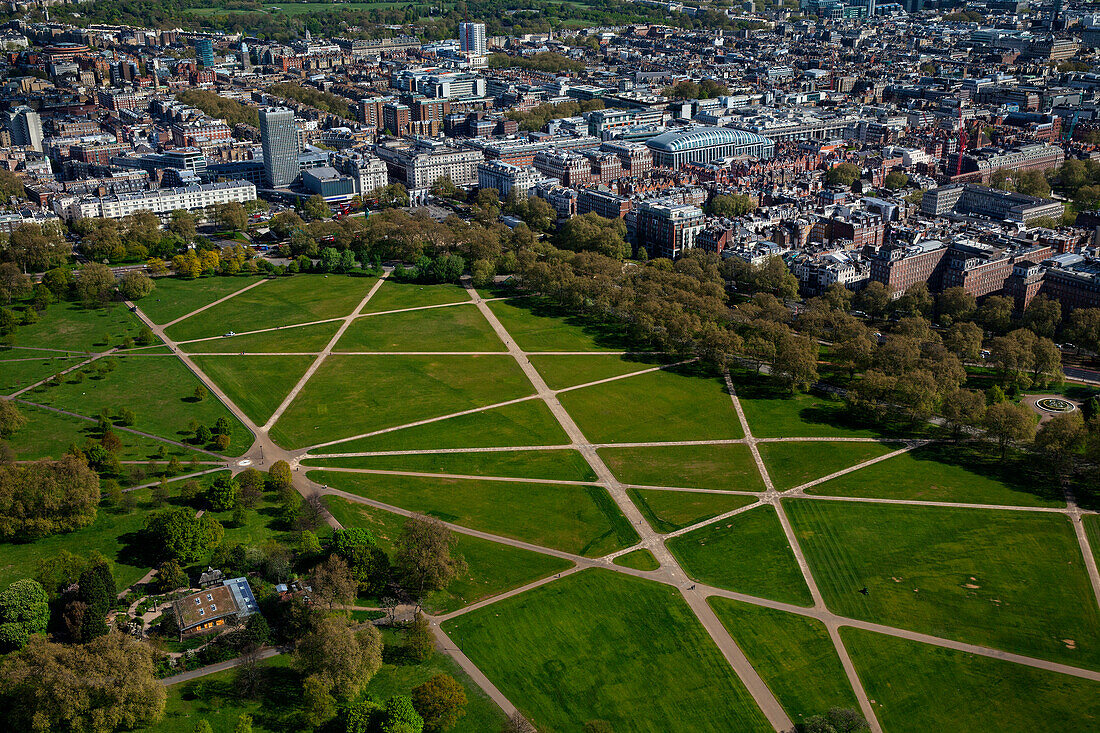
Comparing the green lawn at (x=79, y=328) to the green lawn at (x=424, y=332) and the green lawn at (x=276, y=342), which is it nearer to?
the green lawn at (x=276, y=342)

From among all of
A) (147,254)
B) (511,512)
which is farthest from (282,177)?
(511,512)

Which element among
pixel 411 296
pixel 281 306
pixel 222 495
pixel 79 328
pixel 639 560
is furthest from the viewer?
pixel 411 296

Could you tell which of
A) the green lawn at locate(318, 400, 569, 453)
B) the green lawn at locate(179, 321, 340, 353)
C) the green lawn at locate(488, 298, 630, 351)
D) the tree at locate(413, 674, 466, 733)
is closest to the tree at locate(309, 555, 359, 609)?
the tree at locate(413, 674, 466, 733)

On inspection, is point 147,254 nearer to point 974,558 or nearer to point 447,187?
point 447,187

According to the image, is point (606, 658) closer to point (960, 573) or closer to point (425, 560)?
point (425, 560)

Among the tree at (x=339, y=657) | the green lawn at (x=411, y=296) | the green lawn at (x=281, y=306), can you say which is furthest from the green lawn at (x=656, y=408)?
the green lawn at (x=281, y=306)

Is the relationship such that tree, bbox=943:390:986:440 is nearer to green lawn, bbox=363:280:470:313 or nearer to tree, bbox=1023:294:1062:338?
tree, bbox=1023:294:1062:338

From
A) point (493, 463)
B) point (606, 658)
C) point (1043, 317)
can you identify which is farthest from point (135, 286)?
point (1043, 317)
